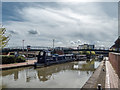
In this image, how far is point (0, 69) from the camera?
771 inches

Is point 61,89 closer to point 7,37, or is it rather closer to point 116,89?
point 116,89

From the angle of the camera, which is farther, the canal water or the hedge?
the hedge

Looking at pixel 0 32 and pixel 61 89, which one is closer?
pixel 61 89

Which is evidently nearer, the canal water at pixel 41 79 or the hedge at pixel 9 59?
the canal water at pixel 41 79

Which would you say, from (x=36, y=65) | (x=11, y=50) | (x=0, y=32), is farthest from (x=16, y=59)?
(x=11, y=50)

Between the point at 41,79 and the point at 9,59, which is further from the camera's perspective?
the point at 9,59

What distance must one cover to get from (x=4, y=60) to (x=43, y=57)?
889 centimetres

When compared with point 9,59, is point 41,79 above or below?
below

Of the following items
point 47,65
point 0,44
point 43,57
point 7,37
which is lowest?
point 47,65

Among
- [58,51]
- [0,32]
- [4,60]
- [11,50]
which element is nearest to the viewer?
[0,32]

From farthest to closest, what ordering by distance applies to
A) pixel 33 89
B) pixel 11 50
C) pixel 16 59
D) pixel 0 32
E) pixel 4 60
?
pixel 11 50 → pixel 16 59 → pixel 4 60 → pixel 0 32 → pixel 33 89

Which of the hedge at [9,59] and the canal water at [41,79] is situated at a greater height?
the hedge at [9,59]

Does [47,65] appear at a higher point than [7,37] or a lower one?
lower

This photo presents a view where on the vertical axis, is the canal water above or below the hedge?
below
